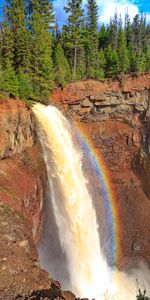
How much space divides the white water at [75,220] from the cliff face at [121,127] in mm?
6574

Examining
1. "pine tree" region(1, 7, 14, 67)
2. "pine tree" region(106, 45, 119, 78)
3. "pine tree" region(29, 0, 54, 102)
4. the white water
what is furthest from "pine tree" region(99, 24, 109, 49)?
the white water

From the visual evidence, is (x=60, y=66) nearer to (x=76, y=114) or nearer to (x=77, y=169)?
(x=76, y=114)

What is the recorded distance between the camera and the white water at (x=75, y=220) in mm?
21078

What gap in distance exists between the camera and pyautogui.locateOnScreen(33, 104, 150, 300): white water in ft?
69.2

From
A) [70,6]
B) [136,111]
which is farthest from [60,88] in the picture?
[70,6]

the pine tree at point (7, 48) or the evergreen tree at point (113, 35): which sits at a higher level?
the evergreen tree at point (113, 35)

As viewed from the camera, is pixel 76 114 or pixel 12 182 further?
pixel 76 114

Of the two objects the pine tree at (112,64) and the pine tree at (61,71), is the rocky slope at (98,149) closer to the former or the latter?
the pine tree at (61,71)

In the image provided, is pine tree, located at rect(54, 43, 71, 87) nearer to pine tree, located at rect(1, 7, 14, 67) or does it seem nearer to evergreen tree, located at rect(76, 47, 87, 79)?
evergreen tree, located at rect(76, 47, 87, 79)

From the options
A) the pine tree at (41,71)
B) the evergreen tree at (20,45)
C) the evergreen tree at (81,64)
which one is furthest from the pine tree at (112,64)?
the evergreen tree at (20,45)

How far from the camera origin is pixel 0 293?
776cm

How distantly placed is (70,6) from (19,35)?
11.9 m

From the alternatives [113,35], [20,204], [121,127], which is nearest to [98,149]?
[121,127]

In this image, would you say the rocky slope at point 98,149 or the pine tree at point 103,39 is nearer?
the rocky slope at point 98,149
